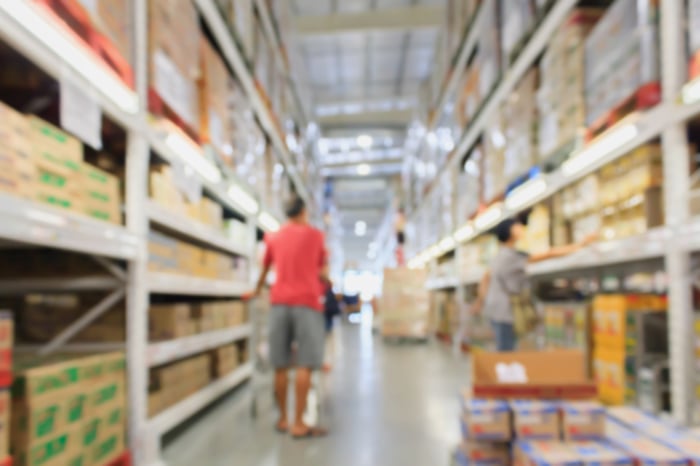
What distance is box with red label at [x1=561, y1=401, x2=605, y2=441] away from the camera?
1.95m

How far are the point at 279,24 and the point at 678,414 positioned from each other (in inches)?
260

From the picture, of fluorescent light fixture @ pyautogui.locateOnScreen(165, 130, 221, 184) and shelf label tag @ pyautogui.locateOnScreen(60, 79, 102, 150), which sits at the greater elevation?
fluorescent light fixture @ pyautogui.locateOnScreen(165, 130, 221, 184)

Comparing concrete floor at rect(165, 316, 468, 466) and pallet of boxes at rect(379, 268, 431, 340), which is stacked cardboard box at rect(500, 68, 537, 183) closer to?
concrete floor at rect(165, 316, 468, 466)

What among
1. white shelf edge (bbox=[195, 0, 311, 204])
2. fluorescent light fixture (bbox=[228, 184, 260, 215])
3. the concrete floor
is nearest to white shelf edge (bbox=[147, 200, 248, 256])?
fluorescent light fixture (bbox=[228, 184, 260, 215])

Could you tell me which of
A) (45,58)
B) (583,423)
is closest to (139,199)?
(45,58)

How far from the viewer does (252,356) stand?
12.9 feet

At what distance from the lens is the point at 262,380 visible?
506cm

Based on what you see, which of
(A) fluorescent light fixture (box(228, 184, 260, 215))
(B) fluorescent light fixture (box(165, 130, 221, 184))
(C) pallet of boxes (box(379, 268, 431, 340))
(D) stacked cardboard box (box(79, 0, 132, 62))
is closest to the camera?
(D) stacked cardboard box (box(79, 0, 132, 62))

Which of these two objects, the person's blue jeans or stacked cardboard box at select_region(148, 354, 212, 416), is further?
the person's blue jeans

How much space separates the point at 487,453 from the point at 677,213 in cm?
157

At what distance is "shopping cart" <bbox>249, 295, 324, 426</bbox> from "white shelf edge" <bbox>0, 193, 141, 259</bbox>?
1473 millimetres

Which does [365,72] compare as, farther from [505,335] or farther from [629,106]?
[629,106]

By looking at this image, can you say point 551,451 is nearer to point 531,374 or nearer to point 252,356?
point 531,374

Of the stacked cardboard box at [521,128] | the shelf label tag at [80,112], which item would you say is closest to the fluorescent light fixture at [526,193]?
the stacked cardboard box at [521,128]
